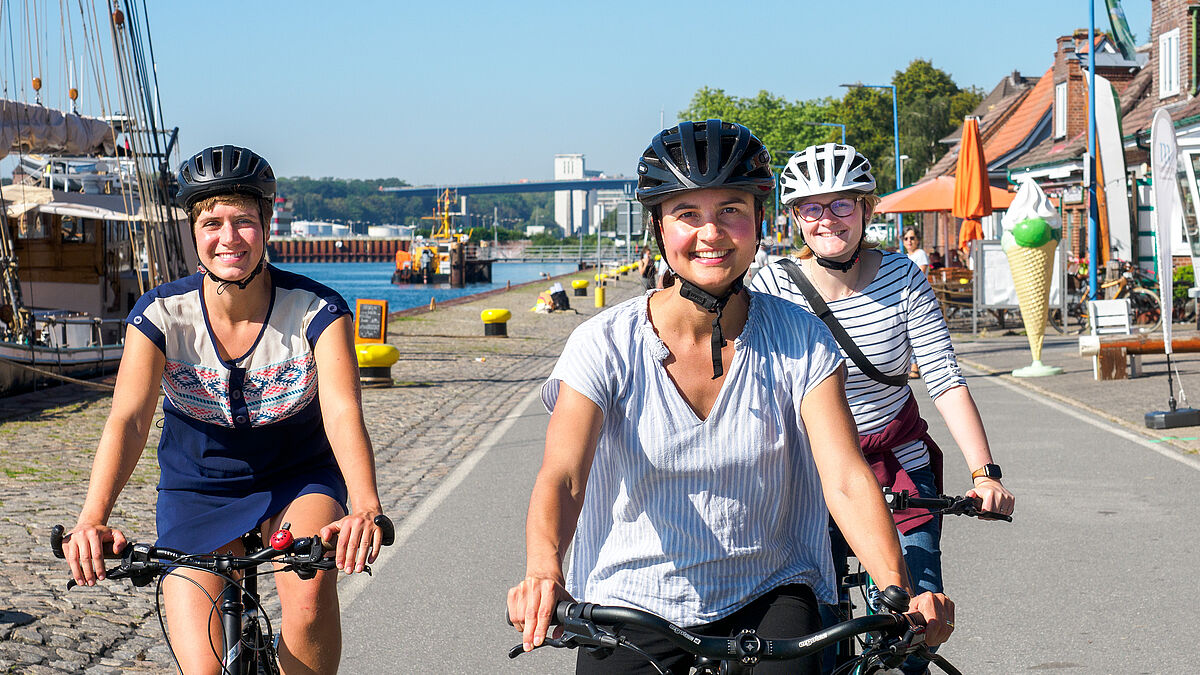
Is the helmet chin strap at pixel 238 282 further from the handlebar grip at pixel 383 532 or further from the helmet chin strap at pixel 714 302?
the helmet chin strap at pixel 714 302

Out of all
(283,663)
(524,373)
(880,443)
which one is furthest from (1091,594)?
(524,373)

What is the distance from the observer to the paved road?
18.9 ft

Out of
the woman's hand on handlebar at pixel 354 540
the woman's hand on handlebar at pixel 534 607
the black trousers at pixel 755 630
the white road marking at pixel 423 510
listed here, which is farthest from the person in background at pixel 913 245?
the woman's hand on handlebar at pixel 534 607

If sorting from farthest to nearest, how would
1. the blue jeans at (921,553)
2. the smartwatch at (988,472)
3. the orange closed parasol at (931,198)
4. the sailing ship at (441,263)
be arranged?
the sailing ship at (441,263)
the orange closed parasol at (931,198)
the blue jeans at (921,553)
the smartwatch at (988,472)

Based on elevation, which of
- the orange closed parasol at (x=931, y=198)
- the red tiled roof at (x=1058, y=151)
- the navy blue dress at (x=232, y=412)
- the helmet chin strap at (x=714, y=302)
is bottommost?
the navy blue dress at (x=232, y=412)

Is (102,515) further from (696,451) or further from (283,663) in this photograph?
(696,451)

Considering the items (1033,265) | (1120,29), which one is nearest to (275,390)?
(1033,265)

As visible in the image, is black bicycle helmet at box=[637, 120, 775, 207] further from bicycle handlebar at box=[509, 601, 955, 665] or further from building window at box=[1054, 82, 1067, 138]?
building window at box=[1054, 82, 1067, 138]

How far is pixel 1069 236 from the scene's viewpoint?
1359 inches

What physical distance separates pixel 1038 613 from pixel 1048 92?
45.4 m

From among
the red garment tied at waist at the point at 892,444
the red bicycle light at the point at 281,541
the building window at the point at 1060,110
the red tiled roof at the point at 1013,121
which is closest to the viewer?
the red bicycle light at the point at 281,541

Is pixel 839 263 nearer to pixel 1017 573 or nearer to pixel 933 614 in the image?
pixel 933 614

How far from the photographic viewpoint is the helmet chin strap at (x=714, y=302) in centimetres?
292

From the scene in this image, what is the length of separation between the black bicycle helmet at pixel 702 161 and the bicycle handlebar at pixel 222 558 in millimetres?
974
